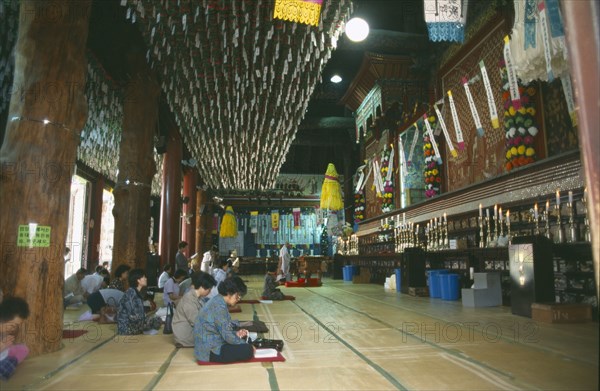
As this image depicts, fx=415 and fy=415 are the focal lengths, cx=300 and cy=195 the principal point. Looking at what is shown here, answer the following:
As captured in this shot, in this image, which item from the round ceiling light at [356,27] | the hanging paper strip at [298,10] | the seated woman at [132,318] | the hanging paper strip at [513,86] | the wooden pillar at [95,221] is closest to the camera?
the seated woman at [132,318]

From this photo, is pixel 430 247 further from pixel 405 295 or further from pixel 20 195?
pixel 20 195

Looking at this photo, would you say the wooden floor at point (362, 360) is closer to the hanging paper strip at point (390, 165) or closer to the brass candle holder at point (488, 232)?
the brass candle holder at point (488, 232)

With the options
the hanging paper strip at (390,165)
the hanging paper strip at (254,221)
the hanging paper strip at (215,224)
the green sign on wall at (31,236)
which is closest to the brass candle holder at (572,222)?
the green sign on wall at (31,236)

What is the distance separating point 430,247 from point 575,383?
6460 millimetres

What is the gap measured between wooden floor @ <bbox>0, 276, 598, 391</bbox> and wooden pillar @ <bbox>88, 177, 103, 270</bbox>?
331 inches

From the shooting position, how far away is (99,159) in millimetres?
11820

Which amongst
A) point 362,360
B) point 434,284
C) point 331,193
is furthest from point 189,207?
point 362,360

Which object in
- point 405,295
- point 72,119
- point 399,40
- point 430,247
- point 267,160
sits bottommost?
point 405,295

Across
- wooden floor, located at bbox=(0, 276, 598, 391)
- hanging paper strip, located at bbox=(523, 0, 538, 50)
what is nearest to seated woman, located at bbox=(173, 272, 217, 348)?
wooden floor, located at bbox=(0, 276, 598, 391)

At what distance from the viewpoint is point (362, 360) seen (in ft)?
10.8

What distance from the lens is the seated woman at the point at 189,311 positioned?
13.0 ft

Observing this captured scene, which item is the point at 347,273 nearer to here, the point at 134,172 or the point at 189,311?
the point at 134,172

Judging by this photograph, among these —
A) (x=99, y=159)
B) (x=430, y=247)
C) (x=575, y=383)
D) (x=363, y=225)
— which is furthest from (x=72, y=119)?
(x=363, y=225)

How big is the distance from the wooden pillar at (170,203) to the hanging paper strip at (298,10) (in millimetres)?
7096
